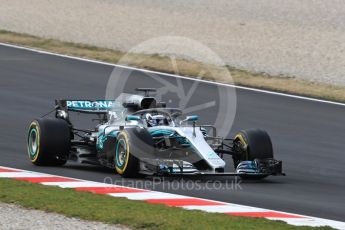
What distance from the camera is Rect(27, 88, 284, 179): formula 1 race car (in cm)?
1352

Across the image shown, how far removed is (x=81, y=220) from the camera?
34.4ft

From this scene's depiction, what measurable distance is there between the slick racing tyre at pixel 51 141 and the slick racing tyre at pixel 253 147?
98.6 inches

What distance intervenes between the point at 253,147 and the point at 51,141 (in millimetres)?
2915

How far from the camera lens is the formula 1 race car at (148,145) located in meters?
13.5

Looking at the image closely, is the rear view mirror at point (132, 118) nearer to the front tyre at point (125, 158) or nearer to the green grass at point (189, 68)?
the front tyre at point (125, 158)

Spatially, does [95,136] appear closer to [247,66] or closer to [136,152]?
[136,152]

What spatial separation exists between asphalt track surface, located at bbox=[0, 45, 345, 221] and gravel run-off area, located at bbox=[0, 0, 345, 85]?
2976mm

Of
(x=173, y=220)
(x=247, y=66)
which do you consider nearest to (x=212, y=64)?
(x=247, y=66)

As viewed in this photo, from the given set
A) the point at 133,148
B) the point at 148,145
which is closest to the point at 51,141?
the point at 133,148

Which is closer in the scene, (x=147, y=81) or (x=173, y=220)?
(x=173, y=220)

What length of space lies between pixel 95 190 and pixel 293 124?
7748 mm

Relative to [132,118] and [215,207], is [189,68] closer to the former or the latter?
[132,118]

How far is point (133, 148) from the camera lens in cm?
1341

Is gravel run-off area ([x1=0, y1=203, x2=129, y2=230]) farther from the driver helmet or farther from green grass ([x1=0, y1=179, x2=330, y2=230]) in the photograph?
the driver helmet
